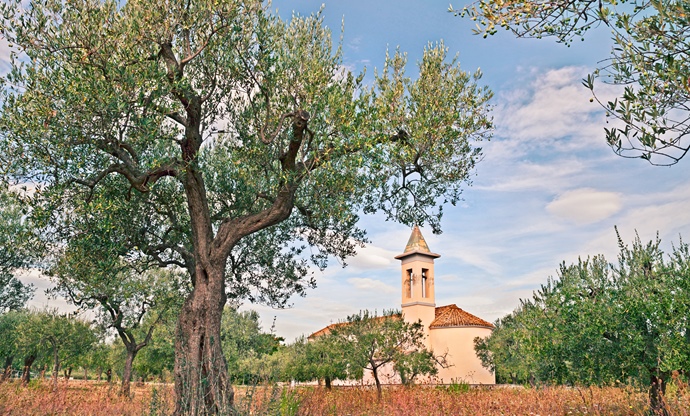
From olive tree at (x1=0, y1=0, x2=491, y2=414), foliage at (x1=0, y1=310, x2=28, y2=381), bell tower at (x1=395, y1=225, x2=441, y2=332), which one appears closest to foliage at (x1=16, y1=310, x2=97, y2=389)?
foliage at (x1=0, y1=310, x2=28, y2=381)

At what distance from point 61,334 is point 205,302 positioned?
110 ft

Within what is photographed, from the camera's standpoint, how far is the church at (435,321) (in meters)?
51.5

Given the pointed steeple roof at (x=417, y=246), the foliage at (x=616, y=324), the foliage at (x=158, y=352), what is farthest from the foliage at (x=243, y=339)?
the foliage at (x=616, y=324)

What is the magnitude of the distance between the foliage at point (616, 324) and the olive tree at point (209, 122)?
5.60 m

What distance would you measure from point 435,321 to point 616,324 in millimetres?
41987

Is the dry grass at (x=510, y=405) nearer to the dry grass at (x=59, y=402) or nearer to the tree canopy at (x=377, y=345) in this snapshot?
the dry grass at (x=59, y=402)

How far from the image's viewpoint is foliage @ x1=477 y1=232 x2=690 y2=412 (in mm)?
13406

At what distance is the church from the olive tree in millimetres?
38662

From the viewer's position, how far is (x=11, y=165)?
12141mm

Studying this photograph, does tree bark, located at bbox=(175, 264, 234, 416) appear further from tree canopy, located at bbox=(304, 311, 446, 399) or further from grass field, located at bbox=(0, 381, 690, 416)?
tree canopy, located at bbox=(304, 311, 446, 399)

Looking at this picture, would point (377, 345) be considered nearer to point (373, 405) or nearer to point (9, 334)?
point (373, 405)

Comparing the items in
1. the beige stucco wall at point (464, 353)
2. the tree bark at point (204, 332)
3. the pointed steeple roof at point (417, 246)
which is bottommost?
the beige stucco wall at point (464, 353)

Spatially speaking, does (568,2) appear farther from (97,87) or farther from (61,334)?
(61,334)

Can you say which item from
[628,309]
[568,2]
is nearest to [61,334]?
[628,309]
